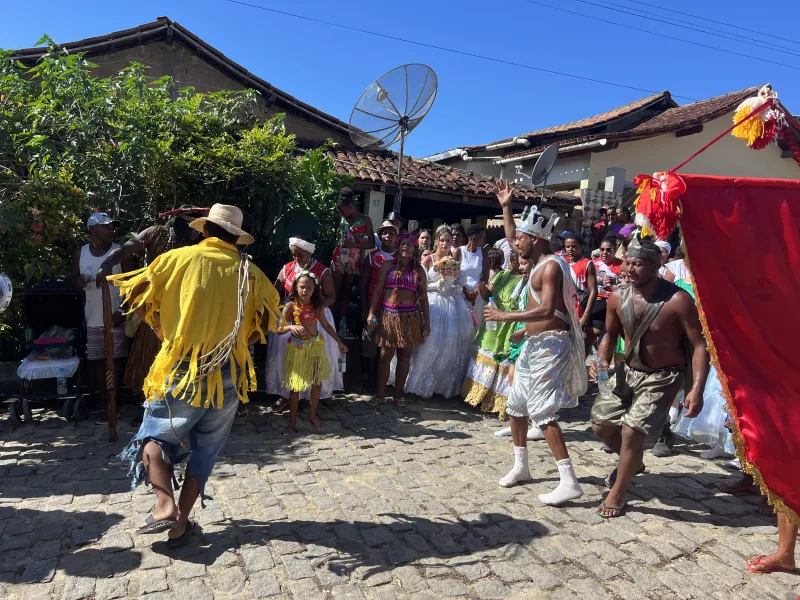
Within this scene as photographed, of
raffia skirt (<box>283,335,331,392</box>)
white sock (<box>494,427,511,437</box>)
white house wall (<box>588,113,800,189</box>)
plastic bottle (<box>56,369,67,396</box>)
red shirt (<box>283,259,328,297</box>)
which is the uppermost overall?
white house wall (<box>588,113,800,189</box>)

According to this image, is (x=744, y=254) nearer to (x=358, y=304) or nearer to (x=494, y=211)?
(x=358, y=304)

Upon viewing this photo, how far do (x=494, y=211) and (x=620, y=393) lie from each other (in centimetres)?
1096

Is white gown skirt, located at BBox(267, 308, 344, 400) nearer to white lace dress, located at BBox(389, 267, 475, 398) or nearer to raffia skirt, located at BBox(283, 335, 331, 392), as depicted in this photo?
raffia skirt, located at BBox(283, 335, 331, 392)

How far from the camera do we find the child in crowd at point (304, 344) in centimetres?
553

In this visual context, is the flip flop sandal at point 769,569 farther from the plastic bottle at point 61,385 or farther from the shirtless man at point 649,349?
the plastic bottle at point 61,385

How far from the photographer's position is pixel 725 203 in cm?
323

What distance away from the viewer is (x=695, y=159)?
54.1ft

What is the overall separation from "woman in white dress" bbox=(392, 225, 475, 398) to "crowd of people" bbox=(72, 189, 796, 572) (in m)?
0.02

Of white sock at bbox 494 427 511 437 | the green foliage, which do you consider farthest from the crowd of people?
the green foliage

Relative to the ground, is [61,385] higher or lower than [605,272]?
lower

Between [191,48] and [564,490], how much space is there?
1192cm

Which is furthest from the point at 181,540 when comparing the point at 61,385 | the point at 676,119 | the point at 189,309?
the point at 676,119

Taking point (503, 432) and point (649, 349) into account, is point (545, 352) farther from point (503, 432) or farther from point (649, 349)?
point (503, 432)

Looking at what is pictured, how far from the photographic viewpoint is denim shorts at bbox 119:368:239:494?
3203 mm
